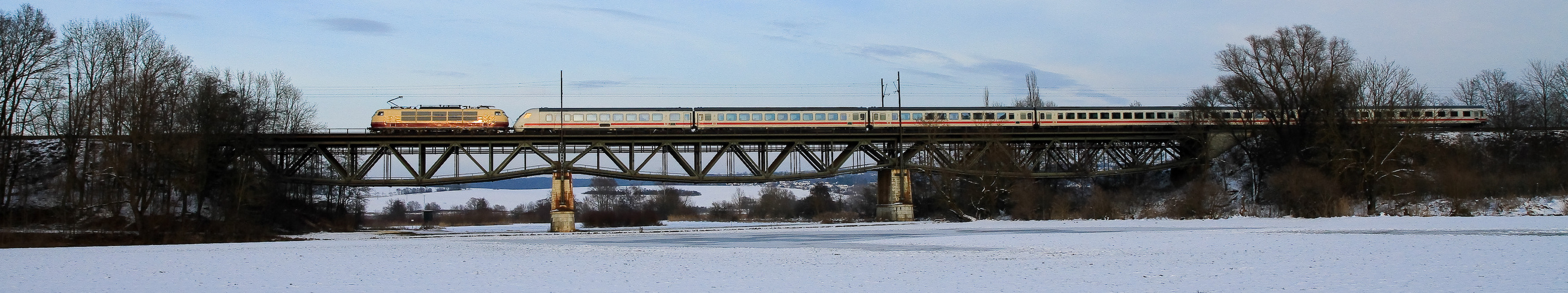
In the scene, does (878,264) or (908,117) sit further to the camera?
(908,117)

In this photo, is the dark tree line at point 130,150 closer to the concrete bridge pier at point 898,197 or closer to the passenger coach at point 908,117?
the passenger coach at point 908,117

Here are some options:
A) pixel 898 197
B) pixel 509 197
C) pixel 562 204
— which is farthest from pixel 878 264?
pixel 509 197

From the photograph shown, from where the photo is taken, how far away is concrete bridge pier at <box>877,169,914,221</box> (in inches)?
2682

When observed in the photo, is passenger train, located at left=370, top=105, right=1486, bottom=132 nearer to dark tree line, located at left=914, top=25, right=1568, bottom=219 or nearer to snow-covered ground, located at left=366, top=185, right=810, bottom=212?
dark tree line, located at left=914, top=25, right=1568, bottom=219

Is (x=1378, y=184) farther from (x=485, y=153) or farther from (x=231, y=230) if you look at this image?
(x=231, y=230)

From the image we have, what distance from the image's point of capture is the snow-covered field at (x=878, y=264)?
1664cm

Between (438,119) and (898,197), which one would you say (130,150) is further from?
(898,197)

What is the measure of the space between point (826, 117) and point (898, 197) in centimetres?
727

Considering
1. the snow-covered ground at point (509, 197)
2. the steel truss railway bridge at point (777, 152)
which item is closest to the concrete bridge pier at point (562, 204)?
the steel truss railway bridge at point (777, 152)

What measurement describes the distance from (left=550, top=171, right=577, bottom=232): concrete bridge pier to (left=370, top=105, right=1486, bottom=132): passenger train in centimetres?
346

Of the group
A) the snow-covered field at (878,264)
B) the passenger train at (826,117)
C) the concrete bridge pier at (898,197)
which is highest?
the passenger train at (826,117)

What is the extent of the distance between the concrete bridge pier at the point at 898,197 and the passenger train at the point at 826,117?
153 inches

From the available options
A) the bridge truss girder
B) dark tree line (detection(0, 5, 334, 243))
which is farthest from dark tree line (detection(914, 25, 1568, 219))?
dark tree line (detection(0, 5, 334, 243))

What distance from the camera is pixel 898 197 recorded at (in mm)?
68750
